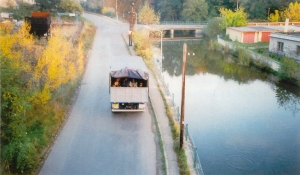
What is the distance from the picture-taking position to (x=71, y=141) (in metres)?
15.9

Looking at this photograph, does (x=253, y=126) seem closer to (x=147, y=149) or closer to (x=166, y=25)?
(x=147, y=149)

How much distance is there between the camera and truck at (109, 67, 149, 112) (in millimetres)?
19219

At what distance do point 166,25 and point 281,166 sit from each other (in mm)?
57274

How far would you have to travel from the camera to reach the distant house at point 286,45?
34.7m

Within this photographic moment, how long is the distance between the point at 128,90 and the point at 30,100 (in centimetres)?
556

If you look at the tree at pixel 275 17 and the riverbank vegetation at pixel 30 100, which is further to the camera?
the tree at pixel 275 17

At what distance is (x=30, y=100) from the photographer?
16078mm

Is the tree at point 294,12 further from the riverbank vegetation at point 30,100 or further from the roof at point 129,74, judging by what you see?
the roof at point 129,74

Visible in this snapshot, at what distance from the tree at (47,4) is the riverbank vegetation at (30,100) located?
27.6 metres

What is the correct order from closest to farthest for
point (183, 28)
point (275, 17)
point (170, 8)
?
point (275, 17) → point (183, 28) → point (170, 8)

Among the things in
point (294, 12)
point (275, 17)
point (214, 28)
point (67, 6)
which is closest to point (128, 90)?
point (67, 6)

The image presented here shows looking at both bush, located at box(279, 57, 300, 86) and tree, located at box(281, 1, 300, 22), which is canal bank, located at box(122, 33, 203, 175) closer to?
bush, located at box(279, 57, 300, 86)

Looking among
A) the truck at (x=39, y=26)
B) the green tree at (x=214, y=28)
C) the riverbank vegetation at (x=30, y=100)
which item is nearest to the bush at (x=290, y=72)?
the riverbank vegetation at (x=30, y=100)

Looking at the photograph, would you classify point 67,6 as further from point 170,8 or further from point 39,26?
point 170,8
